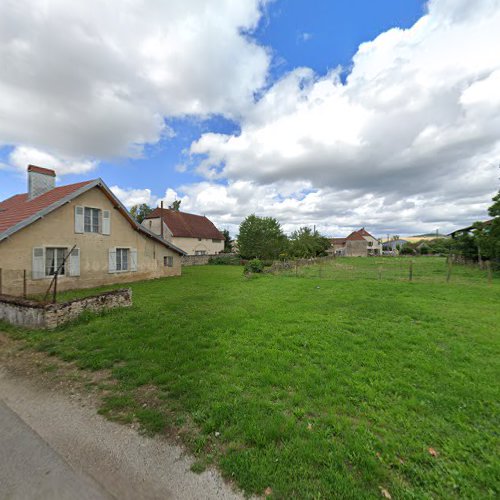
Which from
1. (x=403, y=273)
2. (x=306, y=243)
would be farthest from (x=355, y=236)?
(x=403, y=273)

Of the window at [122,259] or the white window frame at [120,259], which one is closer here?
the white window frame at [120,259]

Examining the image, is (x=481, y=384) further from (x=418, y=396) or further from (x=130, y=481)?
(x=130, y=481)

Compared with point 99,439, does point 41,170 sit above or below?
above

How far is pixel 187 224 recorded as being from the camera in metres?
38.6

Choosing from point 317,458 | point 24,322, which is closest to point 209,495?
point 317,458

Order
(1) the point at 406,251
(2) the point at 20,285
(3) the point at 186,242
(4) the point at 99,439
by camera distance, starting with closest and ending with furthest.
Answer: (4) the point at 99,439 < (2) the point at 20,285 < (3) the point at 186,242 < (1) the point at 406,251

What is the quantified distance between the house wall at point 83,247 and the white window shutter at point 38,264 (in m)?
0.14

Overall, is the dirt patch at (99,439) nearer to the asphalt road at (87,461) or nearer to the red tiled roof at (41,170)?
the asphalt road at (87,461)

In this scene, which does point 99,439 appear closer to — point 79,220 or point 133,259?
point 79,220

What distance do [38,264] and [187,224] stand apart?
26737mm

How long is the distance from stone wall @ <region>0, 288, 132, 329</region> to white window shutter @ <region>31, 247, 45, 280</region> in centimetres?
450

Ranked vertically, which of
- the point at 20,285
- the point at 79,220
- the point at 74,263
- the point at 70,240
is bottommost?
the point at 20,285

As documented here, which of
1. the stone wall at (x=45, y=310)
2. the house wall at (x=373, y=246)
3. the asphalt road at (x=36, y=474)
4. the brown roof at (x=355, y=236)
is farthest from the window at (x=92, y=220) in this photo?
the house wall at (x=373, y=246)

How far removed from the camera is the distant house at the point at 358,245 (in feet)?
220
